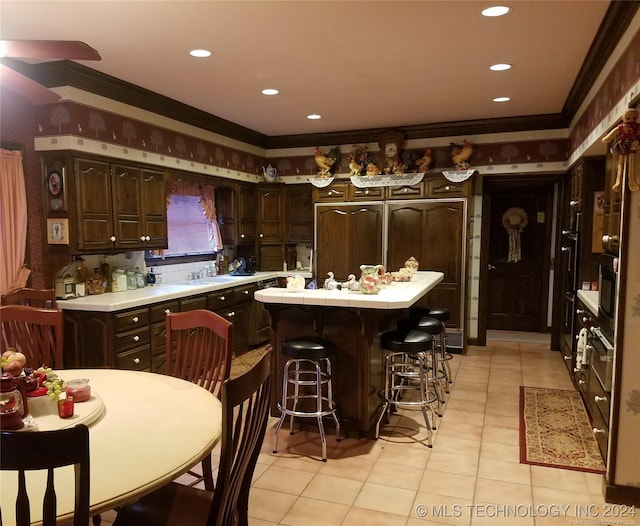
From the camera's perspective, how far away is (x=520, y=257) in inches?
262

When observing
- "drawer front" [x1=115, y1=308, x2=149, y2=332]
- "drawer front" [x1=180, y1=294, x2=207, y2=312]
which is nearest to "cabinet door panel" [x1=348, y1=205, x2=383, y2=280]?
"drawer front" [x1=180, y1=294, x2=207, y2=312]

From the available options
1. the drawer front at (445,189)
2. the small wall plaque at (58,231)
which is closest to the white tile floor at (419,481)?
the small wall plaque at (58,231)

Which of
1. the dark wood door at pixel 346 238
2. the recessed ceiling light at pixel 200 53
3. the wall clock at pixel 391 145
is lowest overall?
the dark wood door at pixel 346 238

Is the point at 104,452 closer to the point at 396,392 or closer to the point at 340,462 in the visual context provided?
the point at 340,462

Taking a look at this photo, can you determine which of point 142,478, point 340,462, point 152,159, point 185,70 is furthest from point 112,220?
point 142,478

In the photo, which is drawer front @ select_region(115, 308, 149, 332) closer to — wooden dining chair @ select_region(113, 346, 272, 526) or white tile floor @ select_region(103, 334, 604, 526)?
white tile floor @ select_region(103, 334, 604, 526)

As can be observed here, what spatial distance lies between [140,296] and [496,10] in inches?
129

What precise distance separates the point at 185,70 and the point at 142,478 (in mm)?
3171

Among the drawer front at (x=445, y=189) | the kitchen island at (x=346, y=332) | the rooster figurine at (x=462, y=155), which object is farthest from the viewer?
the rooster figurine at (x=462, y=155)

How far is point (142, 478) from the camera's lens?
1.36 meters

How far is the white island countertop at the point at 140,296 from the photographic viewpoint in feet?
11.8

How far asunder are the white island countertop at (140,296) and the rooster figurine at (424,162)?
244 centimetres

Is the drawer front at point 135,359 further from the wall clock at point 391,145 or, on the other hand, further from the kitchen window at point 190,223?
the wall clock at point 391,145

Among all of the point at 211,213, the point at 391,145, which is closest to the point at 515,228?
the point at 391,145
